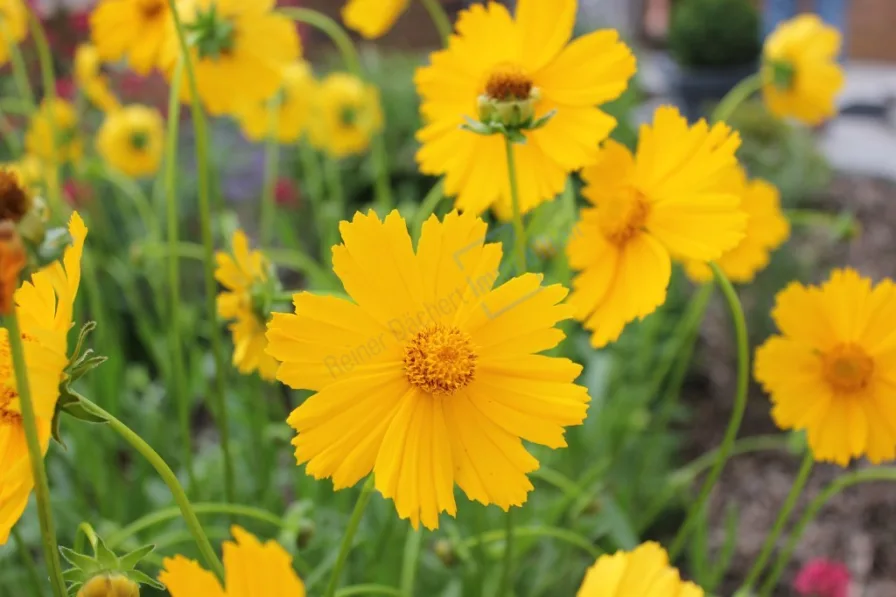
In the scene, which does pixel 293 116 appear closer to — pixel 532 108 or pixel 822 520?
pixel 532 108

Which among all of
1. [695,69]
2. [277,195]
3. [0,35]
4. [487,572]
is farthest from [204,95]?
[695,69]

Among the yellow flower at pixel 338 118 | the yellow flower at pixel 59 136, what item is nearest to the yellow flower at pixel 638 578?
the yellow flower at pixel 59 136

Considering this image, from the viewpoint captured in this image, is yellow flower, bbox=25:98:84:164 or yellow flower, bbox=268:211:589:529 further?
yellow flower, bbox=25:98:84:164

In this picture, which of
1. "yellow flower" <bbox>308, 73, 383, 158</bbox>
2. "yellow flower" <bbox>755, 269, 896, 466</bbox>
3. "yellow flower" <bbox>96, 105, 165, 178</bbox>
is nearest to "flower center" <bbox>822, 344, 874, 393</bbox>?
"yellow flower" <bbox>755, 269, 896, 466</bbox>

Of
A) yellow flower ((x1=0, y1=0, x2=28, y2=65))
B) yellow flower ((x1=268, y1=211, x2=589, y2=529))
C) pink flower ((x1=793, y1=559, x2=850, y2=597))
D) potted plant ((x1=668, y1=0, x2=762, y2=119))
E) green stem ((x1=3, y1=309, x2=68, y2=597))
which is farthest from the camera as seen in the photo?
potted plant ((x1=668, y1=0, x2=762, y2=119))

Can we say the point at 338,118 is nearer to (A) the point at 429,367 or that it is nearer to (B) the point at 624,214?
(B) the point at 624,214

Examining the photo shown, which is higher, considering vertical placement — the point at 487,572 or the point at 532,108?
the point at 532,108

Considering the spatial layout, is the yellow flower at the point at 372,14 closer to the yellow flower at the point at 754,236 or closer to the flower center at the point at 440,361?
the yellow flower at the point at 754,236

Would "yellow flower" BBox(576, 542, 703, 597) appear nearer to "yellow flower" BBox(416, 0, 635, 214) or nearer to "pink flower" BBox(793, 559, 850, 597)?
"yellow flower" BBox(416, 0, 635, 214)
